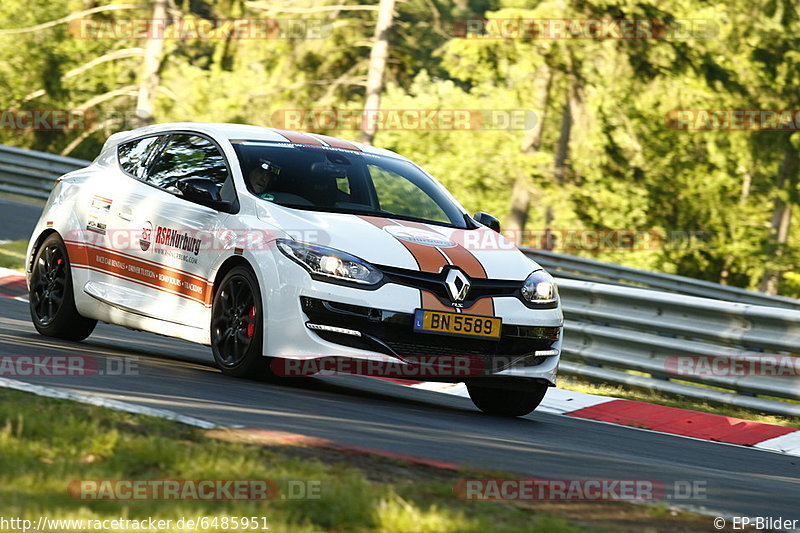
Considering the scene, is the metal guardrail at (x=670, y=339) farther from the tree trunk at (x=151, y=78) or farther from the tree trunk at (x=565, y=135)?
the tree trunk at (x=565, y=135)

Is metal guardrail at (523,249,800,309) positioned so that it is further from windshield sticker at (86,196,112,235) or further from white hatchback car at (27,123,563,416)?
windshield sticker at (86,196,112,235)

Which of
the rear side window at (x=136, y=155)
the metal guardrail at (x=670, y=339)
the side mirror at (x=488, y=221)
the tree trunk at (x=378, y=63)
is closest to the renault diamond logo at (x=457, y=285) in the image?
the side mirror at (x=488, y=221)

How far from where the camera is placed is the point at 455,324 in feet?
24.3

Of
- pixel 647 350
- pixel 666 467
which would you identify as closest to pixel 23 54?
pixel 647 350

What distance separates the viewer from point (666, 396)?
10.1m

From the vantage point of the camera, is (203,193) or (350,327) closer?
(350,327)

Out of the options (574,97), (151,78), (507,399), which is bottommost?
(507,399)

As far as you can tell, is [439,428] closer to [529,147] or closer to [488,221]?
[488,221]

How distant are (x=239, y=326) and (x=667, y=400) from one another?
404cm

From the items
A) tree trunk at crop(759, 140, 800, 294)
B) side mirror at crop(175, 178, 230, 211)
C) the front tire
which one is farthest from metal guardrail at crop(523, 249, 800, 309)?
the front tire

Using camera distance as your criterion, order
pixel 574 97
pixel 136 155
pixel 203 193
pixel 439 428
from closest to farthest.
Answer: pixel 439 428
pixel 203 193
pixel 136 155
pixel 574 97

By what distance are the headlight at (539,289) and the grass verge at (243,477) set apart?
2.81 meters

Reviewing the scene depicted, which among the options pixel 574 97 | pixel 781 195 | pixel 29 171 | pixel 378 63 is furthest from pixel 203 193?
pixel 781 195

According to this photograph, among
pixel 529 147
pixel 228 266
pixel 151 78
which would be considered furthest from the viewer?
pixel 529 147
